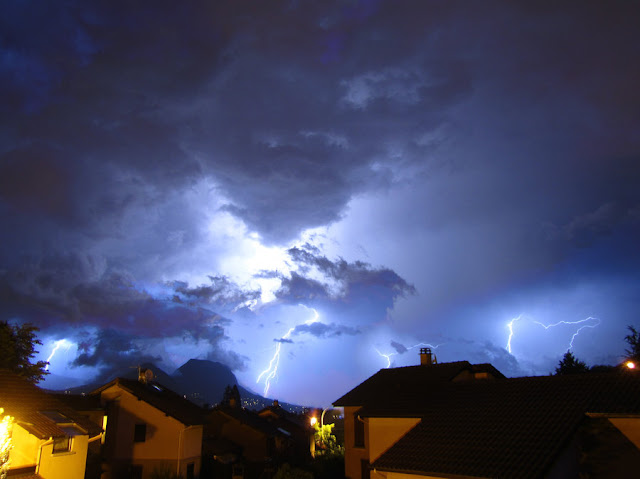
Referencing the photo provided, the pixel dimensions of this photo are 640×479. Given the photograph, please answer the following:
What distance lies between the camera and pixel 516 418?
54.3ft

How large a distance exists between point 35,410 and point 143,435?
1129cm

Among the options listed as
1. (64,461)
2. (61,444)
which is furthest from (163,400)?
(64,461)

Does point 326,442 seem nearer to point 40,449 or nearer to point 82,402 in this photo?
point 82,402

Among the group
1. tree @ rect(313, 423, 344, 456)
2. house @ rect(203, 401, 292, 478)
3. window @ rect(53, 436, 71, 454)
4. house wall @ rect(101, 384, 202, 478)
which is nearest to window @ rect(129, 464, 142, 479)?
house wall @ rect(101, 384, 202, 478)

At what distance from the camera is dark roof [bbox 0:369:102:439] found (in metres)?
18.9

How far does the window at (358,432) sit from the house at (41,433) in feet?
52.5

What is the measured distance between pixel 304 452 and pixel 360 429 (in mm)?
28050

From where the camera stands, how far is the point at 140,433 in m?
30.2

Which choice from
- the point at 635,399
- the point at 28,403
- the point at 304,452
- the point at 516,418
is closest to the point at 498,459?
the point at 516,418

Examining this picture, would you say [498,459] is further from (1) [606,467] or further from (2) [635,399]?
(2) [635,399]

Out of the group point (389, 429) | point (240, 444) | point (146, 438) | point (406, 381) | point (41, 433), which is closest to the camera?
point (41, 433)

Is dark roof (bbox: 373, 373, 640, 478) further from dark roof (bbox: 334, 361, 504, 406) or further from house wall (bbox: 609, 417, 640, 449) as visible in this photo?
dark roof (bbox: 334, 361, 504, 406)

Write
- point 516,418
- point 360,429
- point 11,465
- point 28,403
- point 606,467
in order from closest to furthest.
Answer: point 606,467 < point 516,418 < point 11,465 < point 28,403 < point 360,429

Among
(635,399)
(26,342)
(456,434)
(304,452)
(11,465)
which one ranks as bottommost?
(304,452)
